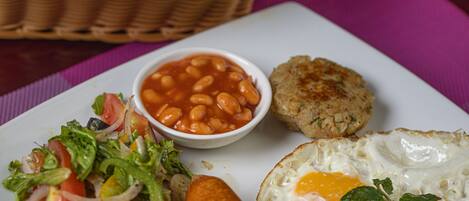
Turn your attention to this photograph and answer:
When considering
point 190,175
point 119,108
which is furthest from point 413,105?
point 119,108

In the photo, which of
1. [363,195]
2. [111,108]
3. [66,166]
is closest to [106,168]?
[66,166]

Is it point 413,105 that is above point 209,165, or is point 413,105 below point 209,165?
above

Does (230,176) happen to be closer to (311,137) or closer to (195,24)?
Result: (311,137)

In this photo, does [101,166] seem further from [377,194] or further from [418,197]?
[418,197]

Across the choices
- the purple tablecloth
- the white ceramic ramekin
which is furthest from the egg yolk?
the purple tablecloth

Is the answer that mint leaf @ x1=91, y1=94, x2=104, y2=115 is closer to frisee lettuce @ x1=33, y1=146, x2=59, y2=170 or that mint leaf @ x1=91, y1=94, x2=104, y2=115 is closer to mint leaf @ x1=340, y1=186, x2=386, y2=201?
frisee lettuce @ x1=33, y1=146, x2=59, y2=170

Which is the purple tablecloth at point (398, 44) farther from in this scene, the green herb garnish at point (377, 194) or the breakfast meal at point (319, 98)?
the green herb garnish at point (377, 194)
